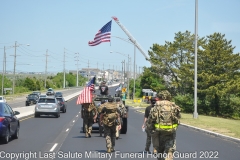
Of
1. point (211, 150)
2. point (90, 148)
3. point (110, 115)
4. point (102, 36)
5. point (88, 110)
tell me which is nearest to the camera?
point (110, 115)

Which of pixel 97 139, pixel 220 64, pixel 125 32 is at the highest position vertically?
pixel 125 32

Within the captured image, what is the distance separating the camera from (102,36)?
168 feet

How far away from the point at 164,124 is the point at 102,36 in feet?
134

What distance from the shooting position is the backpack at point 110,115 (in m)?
15.6

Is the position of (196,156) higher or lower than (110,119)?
lower

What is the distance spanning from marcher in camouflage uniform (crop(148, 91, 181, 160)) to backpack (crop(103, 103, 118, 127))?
4.53m

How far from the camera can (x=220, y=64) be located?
6119cm

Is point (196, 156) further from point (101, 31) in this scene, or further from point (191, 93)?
point (191, 93)

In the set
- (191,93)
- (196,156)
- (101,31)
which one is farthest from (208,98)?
(196,156)

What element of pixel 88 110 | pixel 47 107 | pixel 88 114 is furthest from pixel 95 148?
pixel 47 107

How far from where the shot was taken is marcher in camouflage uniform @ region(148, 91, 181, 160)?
35.2 feet

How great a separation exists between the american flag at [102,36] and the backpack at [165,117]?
39683mm

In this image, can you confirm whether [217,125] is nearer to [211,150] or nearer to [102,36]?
[211,150]

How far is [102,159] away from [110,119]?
1.89 metres
